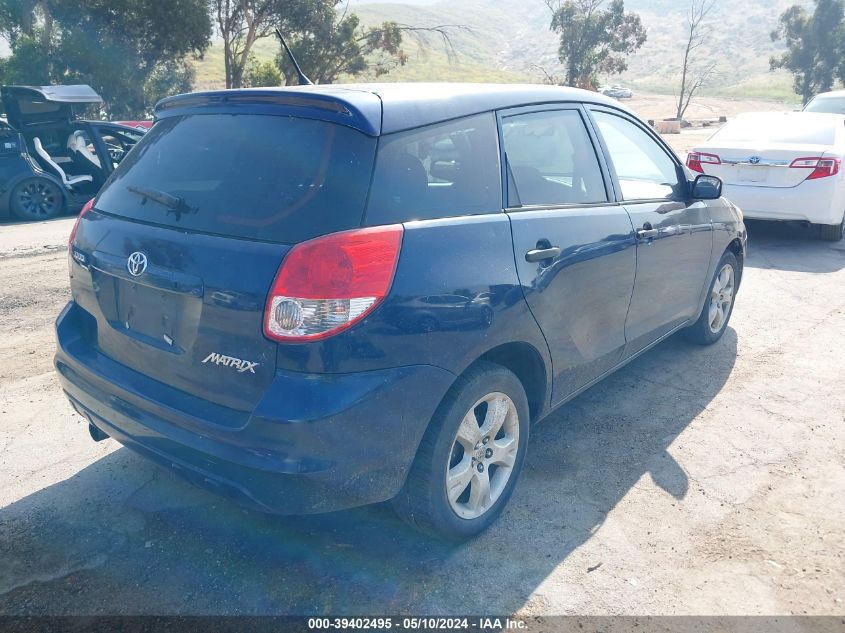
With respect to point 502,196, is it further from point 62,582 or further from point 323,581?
point 62,582

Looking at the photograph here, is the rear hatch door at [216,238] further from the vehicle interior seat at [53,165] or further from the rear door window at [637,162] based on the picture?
the vehicle interior seat at [53,165]

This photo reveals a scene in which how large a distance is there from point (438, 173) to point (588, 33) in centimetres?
4447

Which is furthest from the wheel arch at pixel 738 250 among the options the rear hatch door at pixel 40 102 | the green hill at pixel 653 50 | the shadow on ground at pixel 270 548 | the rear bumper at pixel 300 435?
the green hill at pixel 653 50

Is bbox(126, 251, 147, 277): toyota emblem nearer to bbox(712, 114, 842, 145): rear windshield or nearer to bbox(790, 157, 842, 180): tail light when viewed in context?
bbox(790, 157, 842, 180): tail light

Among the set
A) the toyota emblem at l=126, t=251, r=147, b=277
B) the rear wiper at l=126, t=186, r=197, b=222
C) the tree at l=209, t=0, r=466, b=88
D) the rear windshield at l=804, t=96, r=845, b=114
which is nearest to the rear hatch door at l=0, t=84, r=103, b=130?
the rear wiper at l=126, t=186, r=197, b=222

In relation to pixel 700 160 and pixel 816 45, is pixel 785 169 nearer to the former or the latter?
pixel 700 160

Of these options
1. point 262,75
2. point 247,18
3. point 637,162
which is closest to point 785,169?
point 637,162

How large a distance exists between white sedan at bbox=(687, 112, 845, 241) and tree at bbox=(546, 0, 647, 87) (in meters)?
35.9

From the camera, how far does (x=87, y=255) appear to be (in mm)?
2906

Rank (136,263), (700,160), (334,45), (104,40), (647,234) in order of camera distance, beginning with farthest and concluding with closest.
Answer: (334,45), (104,40), (700,160), (647,234), (136,263)

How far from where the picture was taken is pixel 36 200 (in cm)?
1058

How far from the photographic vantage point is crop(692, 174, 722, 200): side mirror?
14.4 feet

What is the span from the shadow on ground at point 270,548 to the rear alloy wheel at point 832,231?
6.43 metres

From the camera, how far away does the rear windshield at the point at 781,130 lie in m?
8.38
